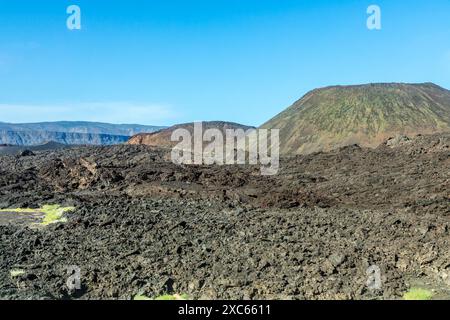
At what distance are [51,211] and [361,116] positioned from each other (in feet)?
160

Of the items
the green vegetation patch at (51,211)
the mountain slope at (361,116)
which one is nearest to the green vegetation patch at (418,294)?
the green vegetation patch at (51,211)

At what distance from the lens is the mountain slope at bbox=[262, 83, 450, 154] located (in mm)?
63312

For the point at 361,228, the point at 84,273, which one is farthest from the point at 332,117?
the point at 84,273

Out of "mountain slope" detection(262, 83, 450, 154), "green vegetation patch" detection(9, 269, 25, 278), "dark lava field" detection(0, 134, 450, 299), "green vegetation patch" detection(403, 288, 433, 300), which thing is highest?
"mountain slope" detection(262, 83, 450, 154)

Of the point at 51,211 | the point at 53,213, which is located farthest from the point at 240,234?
the point at 51,211

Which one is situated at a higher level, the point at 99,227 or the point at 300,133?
the point at 300,133

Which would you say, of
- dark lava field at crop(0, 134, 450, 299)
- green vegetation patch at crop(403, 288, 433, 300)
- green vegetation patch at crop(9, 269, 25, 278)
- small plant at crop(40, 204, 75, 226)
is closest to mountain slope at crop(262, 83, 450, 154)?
dark lava field at crop(0, 134, 450, 299)

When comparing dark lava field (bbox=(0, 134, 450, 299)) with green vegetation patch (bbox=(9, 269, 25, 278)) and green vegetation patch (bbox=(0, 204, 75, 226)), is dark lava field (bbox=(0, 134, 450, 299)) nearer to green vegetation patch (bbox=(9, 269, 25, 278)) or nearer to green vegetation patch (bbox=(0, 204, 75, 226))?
green vegetation patch (bbox=(9, 269, 25, 278))

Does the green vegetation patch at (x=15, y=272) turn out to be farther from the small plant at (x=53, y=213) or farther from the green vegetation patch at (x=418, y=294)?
the green vegetation patch at (x=418, y=294)

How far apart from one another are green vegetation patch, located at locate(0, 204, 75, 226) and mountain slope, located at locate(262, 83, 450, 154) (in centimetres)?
3926
